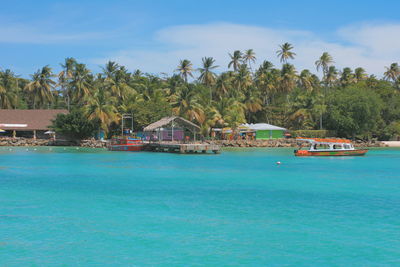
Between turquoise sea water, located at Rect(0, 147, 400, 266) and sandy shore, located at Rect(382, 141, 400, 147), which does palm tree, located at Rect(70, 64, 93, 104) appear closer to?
turquoise sea water, located at Rect(0, 147, 400, 266)

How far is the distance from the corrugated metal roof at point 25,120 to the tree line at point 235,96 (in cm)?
532

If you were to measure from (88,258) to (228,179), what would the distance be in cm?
1849

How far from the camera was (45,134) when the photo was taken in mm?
79062

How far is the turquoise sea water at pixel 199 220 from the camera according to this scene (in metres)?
14.1

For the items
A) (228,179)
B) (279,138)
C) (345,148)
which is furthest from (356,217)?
(279,138)

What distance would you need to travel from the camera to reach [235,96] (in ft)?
266

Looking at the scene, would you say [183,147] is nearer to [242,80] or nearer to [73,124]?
[73,124]

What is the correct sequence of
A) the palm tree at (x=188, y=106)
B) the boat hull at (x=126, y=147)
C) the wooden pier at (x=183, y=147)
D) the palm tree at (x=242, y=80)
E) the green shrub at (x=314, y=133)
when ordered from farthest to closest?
the palm tree at (x=242, y=80)
the green shrub at (x=314, y=133)
the palm tree at (x=188, y=106)
the boat hull at (x=126, y=147)
the wooden pier at (x=183, y=147)

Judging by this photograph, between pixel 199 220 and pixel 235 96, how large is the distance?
63.5 m

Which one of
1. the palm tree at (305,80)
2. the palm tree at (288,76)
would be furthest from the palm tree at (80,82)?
the palm tree at (305,80)

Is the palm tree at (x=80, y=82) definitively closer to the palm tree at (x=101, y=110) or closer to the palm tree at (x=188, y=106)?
the palm tree at (x=101, y=110)

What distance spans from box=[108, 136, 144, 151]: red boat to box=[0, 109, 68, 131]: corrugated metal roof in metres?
16.7

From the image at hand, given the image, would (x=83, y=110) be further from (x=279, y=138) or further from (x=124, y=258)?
(x=124, y=258)

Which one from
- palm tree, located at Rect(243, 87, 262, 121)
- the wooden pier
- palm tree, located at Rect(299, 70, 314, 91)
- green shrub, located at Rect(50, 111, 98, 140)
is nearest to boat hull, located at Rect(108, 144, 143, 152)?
the wooden pier
